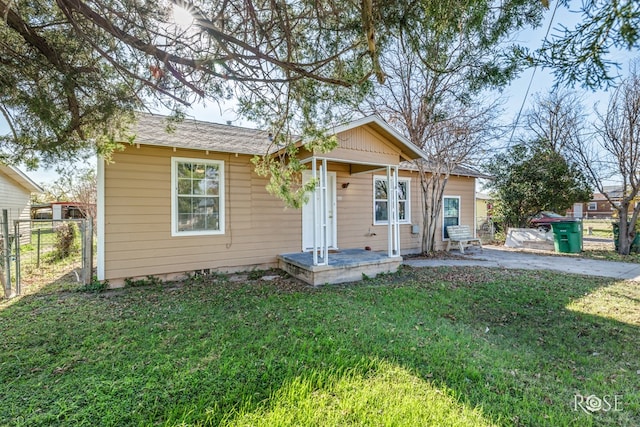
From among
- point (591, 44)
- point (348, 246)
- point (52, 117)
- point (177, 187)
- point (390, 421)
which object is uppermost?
point (52, 117)

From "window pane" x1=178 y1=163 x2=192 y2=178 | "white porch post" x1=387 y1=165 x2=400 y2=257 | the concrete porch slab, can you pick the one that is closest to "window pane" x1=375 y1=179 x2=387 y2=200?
"white porch post" x1=387 y1=165 x2=400 y2=257

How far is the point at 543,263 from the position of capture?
7.88 meters

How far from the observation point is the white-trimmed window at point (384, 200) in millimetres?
8789

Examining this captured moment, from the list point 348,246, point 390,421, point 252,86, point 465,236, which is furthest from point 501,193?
point 390,421

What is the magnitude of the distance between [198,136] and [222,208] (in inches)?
72.4

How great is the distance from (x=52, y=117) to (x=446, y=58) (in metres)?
5.34

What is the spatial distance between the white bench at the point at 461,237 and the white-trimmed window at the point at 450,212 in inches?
9.0

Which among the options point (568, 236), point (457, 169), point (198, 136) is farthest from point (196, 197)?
point (568, 236)

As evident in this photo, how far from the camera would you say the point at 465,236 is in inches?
406

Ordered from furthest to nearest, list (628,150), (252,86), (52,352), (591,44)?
1. (628,150)
2. (252,86)
3. (52,352)
4. (591,44)

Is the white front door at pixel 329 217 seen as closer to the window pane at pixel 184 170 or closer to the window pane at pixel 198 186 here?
the window pane at pixel 198 186

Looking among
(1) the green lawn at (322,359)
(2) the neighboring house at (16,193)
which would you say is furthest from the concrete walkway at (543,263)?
(2) the neighboring house at (16,193)

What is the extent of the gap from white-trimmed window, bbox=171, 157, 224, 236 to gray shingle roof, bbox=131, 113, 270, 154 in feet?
1.30

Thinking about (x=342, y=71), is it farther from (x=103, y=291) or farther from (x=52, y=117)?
(x=103, y=291)
